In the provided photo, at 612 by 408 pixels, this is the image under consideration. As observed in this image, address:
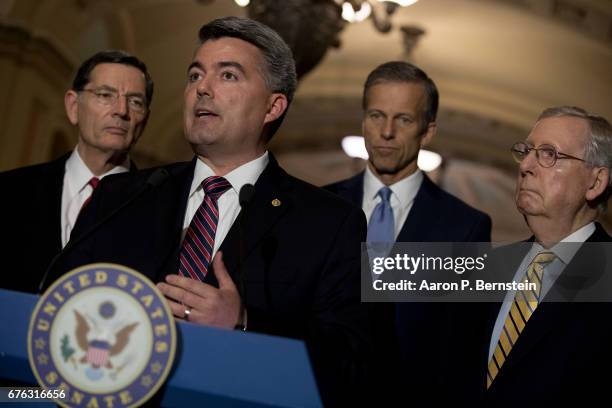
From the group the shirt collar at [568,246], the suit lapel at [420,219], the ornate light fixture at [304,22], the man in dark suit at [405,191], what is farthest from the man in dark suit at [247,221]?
the ornate light fixture at [304,22]

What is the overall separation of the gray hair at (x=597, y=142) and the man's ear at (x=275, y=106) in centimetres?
71

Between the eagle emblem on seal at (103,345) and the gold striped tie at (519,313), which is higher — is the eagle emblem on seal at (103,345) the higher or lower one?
the lower one

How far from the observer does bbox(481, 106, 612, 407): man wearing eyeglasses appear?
2.21 metres

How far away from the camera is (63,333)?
5.30 ft

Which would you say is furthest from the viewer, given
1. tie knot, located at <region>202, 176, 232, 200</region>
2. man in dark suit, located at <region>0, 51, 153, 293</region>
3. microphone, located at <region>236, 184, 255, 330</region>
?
man in dark suit, located at <region>0, 51, 153, 293</region>

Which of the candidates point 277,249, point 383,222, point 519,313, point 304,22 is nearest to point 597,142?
point 519,313

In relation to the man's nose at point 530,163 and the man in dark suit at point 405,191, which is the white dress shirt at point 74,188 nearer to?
the man in dark suit at point 405,191

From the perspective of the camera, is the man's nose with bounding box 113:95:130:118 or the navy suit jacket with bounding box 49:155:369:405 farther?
the man's nose with bounding box 113:95:130:118

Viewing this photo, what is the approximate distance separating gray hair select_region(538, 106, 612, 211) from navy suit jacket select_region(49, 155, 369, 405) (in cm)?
68

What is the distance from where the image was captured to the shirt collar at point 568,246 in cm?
244

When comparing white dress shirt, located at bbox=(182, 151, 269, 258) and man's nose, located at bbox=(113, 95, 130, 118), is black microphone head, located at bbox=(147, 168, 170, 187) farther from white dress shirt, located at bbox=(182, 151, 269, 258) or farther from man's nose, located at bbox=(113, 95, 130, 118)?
man's nose, located at bbox=(113, 95, 130, 118)

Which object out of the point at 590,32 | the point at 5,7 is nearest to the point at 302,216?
the point at 5,7

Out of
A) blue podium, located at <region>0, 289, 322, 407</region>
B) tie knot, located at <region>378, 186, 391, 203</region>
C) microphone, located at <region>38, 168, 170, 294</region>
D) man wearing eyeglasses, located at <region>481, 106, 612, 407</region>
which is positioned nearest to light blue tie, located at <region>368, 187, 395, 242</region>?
tie knot, located at <region>378, 186, 391, 203</region>

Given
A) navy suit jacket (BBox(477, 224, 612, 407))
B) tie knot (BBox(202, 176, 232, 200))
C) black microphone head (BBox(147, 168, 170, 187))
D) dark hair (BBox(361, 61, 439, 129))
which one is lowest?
navy suit jacket (BBox(477, 224, 612, 407))
